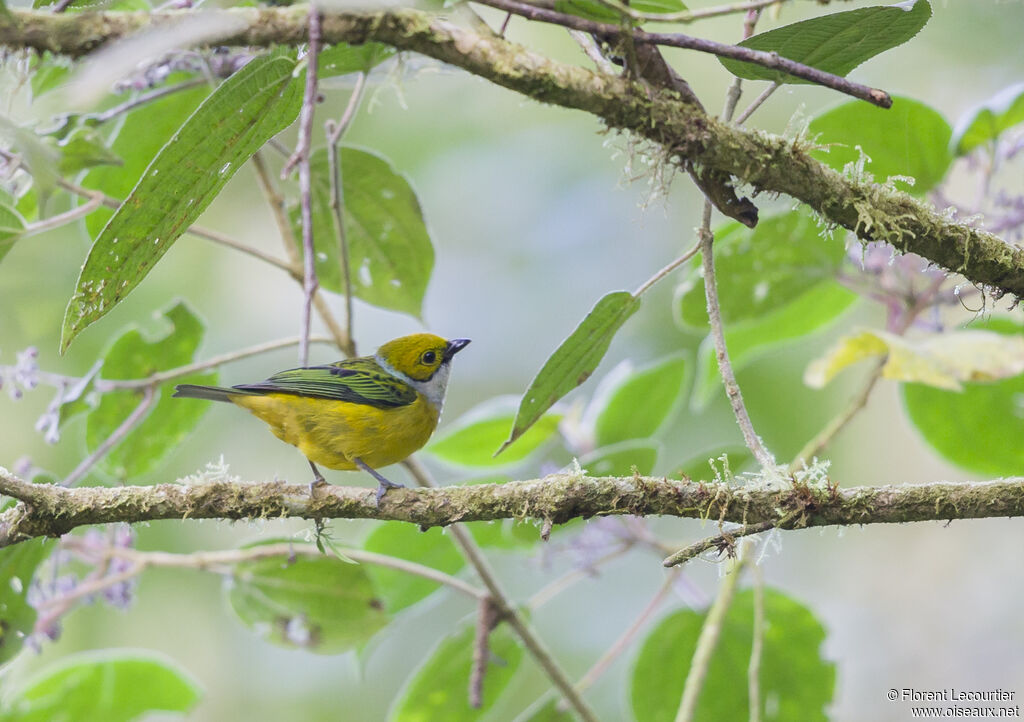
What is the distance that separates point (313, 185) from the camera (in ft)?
8.82

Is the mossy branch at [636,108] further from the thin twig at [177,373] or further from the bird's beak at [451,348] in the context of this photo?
the bird's beak at [451,348]

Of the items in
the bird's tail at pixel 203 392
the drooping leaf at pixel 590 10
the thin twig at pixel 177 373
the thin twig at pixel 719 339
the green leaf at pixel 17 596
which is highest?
the drooping leaf at pixel 590 10

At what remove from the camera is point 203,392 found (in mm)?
2648

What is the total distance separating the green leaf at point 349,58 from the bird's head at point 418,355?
4.82 ft

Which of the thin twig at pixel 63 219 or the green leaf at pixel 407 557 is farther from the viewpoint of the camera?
the green leaf at pixel 407 557

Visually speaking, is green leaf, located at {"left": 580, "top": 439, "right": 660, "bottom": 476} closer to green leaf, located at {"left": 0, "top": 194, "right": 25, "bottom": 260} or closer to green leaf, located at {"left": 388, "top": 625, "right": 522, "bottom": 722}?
green leaf, located at {"left": 388, "top": 625, "right": 522, "bottom": 722}

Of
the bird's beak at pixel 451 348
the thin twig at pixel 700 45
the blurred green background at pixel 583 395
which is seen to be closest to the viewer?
the thin twig at pixel 700 45

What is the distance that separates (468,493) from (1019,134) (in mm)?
2142

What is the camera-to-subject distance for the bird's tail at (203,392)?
2612 mm

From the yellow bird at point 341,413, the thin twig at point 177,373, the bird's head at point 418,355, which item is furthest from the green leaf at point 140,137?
the bird's head at point 418,355

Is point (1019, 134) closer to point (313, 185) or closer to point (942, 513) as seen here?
point (942, 513)

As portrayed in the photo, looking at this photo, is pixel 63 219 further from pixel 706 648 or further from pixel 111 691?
pixel 706 648

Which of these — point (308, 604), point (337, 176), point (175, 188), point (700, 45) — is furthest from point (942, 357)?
point (308, 604)

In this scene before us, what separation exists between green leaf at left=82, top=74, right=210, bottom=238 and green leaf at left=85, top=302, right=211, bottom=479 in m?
0.41
